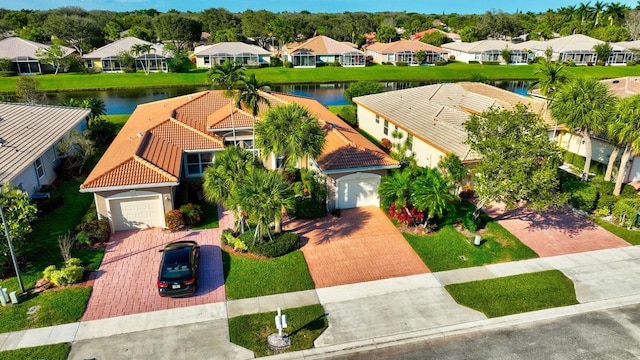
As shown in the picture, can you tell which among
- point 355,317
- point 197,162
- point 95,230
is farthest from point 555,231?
point 95,230

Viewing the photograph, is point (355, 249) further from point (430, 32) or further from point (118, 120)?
point (430, 32)

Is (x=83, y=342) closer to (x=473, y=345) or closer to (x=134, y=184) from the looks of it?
(x=134, y=184)

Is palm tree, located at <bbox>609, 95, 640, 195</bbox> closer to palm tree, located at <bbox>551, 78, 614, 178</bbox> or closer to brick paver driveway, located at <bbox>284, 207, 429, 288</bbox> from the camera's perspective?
palm tree, located at <bbox>551, 78, 614, 178</bbox>

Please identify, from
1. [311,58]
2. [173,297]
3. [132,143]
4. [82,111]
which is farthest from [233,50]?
[173,297]

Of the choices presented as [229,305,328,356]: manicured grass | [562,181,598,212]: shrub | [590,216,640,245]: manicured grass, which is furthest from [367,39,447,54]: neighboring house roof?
[229,305,328,356]: manicured grass

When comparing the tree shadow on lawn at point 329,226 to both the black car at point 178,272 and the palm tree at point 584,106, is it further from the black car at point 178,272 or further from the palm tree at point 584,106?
the palm tree at point 584,106
